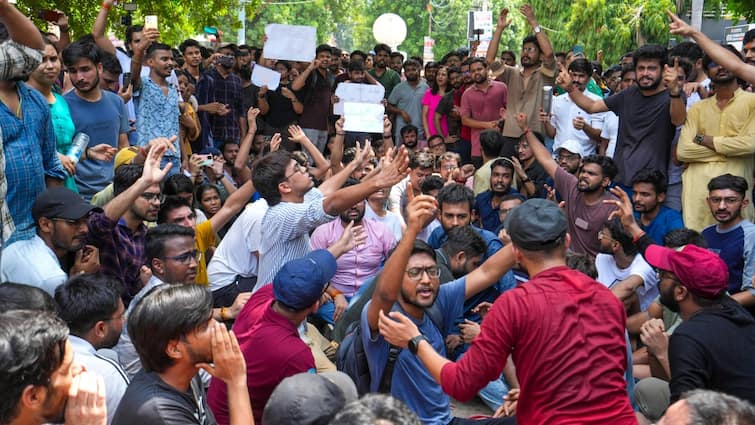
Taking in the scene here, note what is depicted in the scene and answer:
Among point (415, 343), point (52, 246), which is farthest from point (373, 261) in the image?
point (415, 343)

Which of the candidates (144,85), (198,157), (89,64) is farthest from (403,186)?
(89,64)

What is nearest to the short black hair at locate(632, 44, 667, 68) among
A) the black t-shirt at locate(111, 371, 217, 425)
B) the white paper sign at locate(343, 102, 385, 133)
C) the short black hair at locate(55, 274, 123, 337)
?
the white paper sign at locate(343, 102, 385, 133)

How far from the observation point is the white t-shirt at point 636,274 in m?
6.00

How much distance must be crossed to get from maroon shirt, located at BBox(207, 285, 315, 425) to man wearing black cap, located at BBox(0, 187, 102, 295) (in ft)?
3.58

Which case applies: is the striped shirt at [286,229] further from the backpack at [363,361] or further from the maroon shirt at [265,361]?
the maroon shirt at [265,361]

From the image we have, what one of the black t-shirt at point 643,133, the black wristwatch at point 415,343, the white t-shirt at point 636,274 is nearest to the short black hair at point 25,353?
the black wristwatch at point 415,343

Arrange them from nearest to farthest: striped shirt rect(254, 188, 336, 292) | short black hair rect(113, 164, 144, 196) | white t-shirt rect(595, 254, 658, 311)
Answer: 1. striped shirt rect(254, 188, 336, 292)
2. short black hair rect(113, 164, 144, 196)
3. white t-shirt rect(595, 254, 658, 311)

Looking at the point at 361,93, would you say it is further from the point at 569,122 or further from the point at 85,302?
the point at 85,302

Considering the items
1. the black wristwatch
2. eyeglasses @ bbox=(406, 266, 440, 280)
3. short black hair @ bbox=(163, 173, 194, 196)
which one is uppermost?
short black hair @ bbox=(163, 173, 194, 196)

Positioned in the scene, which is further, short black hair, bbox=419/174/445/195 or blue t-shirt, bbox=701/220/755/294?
short black hair, bbox=419/174/445/195

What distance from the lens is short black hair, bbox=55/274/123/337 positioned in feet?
12.3

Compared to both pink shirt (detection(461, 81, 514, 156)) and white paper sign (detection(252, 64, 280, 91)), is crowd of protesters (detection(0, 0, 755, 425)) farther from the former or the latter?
white paper sign (detection(252, 64, 280, 91))

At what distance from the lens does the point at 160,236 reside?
4.96 metres

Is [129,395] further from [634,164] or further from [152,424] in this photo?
[634,164]
